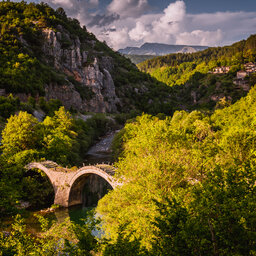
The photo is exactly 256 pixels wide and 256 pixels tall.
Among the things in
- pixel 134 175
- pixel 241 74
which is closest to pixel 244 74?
pixel 241 74

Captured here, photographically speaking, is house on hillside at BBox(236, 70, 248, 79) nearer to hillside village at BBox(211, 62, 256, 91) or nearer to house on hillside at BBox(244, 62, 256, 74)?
hillside village at BBox(211, 62, 256, 91)

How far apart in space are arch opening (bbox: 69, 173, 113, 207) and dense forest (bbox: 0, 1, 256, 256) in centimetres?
278

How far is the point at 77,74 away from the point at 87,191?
8157 centimetres

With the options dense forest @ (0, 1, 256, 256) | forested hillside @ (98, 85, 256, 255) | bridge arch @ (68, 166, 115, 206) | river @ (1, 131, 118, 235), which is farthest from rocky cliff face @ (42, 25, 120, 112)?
forested hillside @ (98, 85, 256, 255)

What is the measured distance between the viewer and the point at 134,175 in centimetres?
1803

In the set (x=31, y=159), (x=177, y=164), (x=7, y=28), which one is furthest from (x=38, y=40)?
(x=177, y=164)

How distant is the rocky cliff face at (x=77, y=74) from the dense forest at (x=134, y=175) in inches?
150

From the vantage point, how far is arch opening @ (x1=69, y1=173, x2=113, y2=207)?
32859mm

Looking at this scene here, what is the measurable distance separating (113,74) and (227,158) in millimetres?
127976

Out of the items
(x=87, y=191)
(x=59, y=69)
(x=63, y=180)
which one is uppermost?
(x=59, y=69)

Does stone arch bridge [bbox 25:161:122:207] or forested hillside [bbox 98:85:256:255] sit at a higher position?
forested hillside [bbox 98:85:256:255]

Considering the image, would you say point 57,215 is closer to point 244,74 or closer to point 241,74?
point 241,74

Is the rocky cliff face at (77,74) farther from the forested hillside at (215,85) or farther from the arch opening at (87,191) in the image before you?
the arch opening at (87,191)

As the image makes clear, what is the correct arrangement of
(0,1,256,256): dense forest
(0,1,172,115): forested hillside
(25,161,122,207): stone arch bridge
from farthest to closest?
1. (0,1,172,115): forested hillside
2. (25,161,122,207): stone arch bridge
3. (0,1,256,256): dense forest
